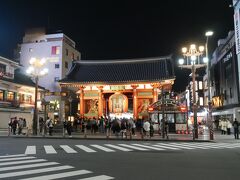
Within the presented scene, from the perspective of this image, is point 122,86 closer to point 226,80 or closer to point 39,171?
point 226,80

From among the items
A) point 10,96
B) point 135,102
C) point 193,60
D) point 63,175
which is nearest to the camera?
point 63,175

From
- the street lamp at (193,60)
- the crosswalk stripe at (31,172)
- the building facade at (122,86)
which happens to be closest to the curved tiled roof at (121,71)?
the building facade at (122,86)

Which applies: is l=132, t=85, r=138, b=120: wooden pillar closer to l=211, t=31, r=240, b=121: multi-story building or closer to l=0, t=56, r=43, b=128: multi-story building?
l=211, t=31, r=240, b=121: multi-story building

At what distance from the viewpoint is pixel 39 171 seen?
9664mm

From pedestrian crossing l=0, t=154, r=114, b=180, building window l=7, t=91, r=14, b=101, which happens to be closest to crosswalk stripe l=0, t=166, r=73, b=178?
pedestrian crossing l=0, t=154, r=114, b=180

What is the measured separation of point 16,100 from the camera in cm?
4675

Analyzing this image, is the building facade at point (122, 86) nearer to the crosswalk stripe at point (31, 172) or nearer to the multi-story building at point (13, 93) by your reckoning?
the multi-story building at point (13, 93)

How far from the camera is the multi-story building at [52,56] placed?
63.6m

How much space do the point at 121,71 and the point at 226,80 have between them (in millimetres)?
20895

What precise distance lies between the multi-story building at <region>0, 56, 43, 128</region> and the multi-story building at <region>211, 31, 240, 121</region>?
109 ft

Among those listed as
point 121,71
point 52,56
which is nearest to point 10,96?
point 121,71

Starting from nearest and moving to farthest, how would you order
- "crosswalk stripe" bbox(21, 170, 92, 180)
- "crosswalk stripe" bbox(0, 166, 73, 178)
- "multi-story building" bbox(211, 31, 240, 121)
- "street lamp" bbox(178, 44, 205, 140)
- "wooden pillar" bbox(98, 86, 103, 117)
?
"crosswalk stripe" bbox(21, 170, 92, 180)
"crosswalk stripe" bbox(0, 166, 73, 178)
"street lamp" bbox(178, 44, 205, 140)
"wooden pillar" bbox(98, 86, 103, 117)
"multi-story building" bbox(211, 31, 240, 121)

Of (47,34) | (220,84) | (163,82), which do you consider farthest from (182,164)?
(47,34)

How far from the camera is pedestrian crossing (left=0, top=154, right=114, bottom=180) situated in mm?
8734
